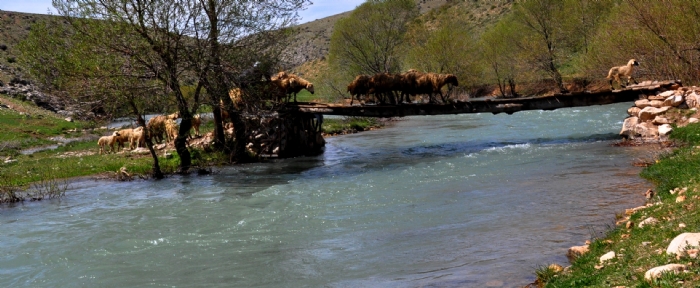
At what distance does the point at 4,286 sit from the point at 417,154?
1811 centimetres

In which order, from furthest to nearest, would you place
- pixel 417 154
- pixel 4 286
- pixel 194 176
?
pixel 417 154 → pixel 194 176 → pixel 4 286

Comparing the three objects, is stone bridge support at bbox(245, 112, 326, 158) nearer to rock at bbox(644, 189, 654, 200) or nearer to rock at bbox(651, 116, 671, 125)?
rock at bbox(651, 116, 671, 125)

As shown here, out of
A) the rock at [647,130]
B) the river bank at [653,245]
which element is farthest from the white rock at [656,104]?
the river bank at [653,245]

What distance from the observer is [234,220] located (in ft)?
48.1

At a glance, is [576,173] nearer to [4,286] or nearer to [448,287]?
[448,287]

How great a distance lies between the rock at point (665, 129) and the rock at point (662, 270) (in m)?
18.8

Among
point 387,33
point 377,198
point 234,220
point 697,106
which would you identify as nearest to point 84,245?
point 234,220

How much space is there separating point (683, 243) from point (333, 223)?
8.13 metres

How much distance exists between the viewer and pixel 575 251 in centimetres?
979

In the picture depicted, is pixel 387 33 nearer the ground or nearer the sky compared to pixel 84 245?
nearer the sky

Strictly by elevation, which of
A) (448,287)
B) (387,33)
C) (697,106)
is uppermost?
(387,33)

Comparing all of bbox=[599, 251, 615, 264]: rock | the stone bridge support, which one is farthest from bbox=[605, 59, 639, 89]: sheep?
bbox=[599, 251, 615, 264]: rock

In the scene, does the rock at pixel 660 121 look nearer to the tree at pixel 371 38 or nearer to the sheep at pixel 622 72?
the sheep at pixel 622 72

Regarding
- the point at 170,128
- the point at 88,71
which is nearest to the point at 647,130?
the point at 170,128
